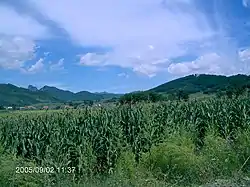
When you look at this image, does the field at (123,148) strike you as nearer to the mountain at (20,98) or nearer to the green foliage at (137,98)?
the green foliage at (137,98)

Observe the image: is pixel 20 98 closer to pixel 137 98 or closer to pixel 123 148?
pixel 137 98

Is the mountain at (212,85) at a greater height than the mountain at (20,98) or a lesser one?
lesser

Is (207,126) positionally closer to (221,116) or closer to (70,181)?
(221,116)

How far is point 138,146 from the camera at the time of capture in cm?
1365

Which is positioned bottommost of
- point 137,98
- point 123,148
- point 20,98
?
point 123,148

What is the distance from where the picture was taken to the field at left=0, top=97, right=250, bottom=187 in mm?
11039

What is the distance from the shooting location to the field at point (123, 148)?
11.0m

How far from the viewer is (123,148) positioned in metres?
12.9
